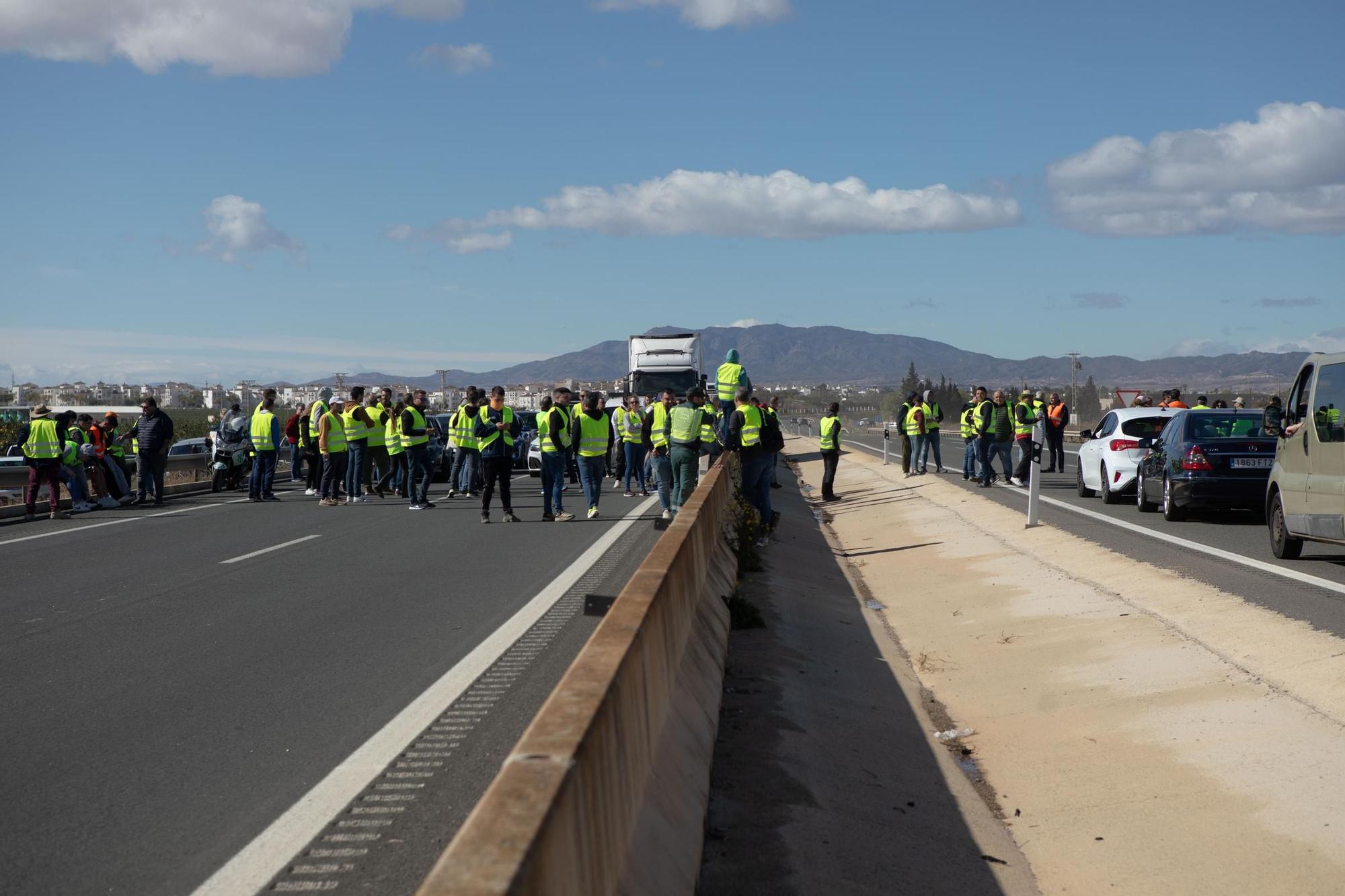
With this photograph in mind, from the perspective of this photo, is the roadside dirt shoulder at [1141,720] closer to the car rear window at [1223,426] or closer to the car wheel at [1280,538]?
the car wheel at [1280,538]

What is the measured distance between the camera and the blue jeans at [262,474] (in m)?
23.4

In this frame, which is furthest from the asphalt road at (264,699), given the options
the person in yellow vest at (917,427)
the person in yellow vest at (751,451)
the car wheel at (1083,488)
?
the person in yellow vest at (917,427)

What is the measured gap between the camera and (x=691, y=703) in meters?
6.27

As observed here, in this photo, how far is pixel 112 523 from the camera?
64.1 ft

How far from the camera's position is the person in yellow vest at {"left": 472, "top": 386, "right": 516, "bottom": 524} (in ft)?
60.3

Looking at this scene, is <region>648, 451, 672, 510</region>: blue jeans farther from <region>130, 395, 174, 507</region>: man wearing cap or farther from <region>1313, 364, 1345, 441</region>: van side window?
<region>130, 395, 174, 507</region>: man wearing cap

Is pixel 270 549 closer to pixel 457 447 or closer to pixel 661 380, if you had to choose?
pixel 457 447

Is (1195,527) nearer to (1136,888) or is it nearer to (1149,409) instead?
(1149,409)

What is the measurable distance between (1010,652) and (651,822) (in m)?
6.46

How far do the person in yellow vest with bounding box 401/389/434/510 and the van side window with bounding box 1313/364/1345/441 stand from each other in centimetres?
1343

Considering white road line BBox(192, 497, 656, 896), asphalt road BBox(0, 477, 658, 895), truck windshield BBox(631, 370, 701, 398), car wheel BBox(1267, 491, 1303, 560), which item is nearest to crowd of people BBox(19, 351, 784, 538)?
asphalt road BBox(0, 477, 658, 895)

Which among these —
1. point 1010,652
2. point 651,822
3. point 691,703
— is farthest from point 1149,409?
point 651,822

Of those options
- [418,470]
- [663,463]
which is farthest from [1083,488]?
[418,470]

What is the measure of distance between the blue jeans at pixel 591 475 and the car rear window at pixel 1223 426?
7930mm
